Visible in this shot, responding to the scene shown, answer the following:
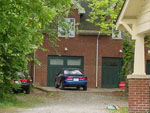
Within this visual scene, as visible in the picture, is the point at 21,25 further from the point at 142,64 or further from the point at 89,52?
the point at 89,52

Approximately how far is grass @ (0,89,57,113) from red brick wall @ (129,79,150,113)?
6028mm

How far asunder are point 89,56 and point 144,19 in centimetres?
2265

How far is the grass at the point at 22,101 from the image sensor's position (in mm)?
18772

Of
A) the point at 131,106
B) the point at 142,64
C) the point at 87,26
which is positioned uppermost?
the point at 87,26

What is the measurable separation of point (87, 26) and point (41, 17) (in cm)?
2252

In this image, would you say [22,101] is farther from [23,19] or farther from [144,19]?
[144,19]

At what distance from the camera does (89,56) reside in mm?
35531

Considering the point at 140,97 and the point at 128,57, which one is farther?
the point at 128,57

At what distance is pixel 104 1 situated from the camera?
24.8 m

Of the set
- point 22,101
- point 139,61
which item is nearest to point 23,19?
point 139,61

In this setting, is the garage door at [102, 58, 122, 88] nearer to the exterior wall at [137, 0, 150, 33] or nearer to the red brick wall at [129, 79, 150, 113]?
the exterior wall at [137, 0, 150, 33]

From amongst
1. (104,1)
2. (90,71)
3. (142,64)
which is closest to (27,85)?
(104,1)

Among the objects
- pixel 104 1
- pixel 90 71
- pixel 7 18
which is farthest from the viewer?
pixel 90 71

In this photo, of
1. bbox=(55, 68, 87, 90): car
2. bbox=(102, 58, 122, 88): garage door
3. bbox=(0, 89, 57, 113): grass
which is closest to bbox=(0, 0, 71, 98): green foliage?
bbox=(0, 89, 57, 113): grass
